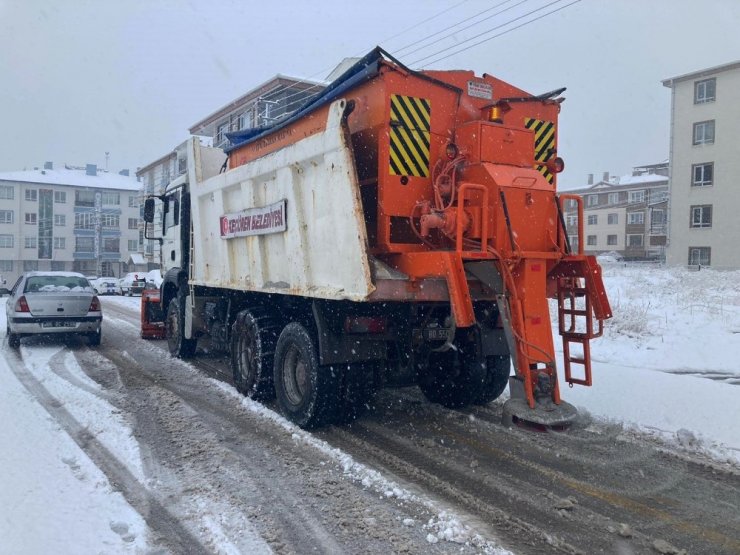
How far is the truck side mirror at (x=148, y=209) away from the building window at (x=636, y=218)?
5128 centimetres

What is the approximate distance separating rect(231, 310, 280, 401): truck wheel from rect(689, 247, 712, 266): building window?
33.4m

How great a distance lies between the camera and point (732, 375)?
26.7 ft

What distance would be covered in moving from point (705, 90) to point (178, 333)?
118 ft

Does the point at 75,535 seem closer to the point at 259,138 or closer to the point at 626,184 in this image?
the point at 259,138

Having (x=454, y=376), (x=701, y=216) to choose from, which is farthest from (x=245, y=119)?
(x=454, y=376)

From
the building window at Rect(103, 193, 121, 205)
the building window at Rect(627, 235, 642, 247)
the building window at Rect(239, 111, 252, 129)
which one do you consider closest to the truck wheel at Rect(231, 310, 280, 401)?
the building window at Rect(239, 111, 252, 129)

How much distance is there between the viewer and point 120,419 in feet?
20.9

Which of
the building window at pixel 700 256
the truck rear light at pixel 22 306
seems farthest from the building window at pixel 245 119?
the building window at pixel 700 256

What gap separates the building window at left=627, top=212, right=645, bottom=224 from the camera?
176 ft

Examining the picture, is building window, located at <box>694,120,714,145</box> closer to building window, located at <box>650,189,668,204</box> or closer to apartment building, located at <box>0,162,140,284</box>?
building window, located at <box>650,189,668,204</box>

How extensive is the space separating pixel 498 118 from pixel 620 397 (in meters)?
3.72

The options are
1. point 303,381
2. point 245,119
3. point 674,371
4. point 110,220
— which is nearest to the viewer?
point 303,381

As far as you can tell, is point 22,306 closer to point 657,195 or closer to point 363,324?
point 363,324

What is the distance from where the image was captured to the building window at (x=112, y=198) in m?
66.1
